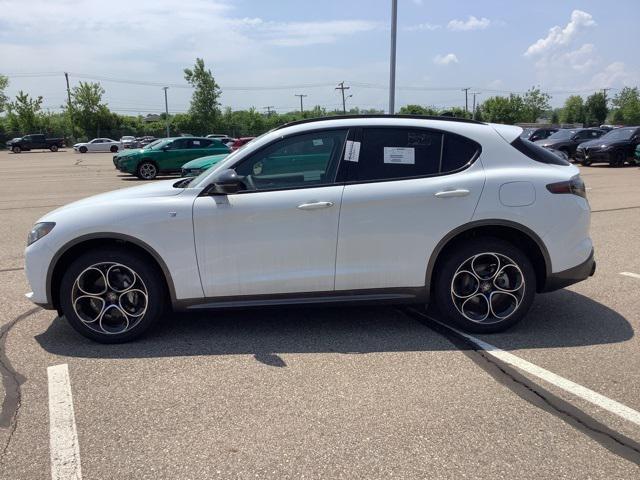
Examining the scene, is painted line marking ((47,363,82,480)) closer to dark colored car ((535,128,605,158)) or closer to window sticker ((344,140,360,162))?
window sticker ((344,140,360,162))

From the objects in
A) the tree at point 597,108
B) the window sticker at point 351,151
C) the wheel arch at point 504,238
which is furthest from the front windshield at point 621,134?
the tree at point 597,108

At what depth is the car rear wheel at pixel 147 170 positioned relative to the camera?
789 inches

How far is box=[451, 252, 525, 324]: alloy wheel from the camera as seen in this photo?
4426mm

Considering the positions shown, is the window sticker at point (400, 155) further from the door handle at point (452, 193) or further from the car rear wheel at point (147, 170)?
the car rear wheel at point (147, 170)

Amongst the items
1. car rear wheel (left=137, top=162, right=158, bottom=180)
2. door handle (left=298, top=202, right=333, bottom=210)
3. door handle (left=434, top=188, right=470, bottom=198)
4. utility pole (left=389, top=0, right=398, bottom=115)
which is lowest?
car rear wheel (left=137, top=162, right=158, bottom=180)

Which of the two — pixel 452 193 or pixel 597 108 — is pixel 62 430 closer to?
pixel 452 193

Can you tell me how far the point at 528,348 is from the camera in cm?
421

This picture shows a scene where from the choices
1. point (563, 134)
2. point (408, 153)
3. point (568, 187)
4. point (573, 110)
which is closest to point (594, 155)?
point (563, 134)

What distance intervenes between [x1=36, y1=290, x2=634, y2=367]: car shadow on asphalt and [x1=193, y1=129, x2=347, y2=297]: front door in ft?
1.05

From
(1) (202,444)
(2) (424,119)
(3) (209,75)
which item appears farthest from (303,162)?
(3) (209,75)

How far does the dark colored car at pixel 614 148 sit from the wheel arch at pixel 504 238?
21.0 metres

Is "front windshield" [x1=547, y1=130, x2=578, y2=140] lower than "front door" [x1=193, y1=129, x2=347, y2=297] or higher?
higher

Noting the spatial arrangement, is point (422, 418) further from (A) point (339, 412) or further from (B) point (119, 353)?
(B) point (119, 353)

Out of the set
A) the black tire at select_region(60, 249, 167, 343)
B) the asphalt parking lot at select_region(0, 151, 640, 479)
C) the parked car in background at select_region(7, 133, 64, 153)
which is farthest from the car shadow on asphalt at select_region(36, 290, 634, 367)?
the parked car in background at select_region(7, 133, 64, 153)
